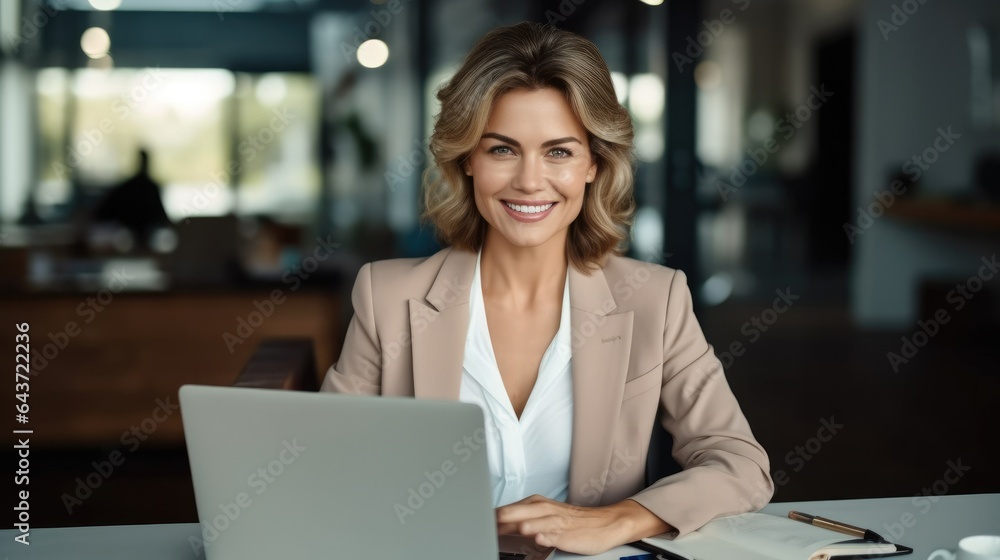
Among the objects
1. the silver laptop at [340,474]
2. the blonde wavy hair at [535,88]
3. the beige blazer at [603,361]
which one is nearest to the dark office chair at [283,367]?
the beige blazer at [603,361]

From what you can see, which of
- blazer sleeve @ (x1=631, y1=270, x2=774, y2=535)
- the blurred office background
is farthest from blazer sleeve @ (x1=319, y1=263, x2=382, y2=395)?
the blurred office background

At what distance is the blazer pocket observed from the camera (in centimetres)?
199

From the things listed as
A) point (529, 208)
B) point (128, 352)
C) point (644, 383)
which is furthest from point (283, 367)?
point (128, 352)

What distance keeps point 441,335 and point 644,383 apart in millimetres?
422

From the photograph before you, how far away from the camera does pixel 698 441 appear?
1.91 metres

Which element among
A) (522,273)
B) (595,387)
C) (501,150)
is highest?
(501,150)

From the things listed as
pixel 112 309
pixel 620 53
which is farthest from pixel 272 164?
pixel 620 53

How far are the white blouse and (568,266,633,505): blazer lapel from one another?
0.07 metres

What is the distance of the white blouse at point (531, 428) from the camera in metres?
2.01

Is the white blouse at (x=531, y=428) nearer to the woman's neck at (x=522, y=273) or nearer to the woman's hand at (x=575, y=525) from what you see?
the woman's neck at (x=522, y=273)

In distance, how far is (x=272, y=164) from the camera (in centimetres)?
544

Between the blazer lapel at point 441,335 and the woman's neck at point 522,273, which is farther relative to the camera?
the woman's neck at point 522,273

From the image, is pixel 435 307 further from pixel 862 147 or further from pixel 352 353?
pixel 862 147

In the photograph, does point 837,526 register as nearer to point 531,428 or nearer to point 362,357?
point 531,428
